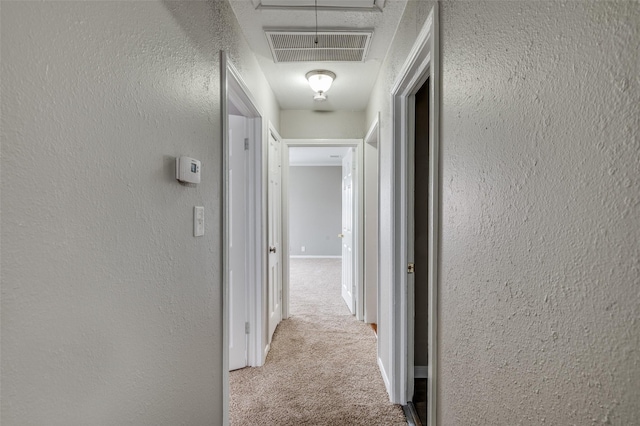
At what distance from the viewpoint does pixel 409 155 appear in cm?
200

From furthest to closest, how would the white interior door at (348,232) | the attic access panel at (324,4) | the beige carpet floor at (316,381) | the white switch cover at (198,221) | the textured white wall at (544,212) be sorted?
the white interior door at (348,232), the beige carpet floor at (316,381), the attic access panel at (324,4), the white switch cover at (198,221), the textured white wall at (544,212)

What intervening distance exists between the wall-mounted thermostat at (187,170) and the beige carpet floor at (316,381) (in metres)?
1.45

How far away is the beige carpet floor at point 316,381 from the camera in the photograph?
191 cm

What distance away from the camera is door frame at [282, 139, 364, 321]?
11.2 ft

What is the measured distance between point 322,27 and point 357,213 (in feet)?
6.59

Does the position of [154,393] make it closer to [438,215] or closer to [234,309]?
[438,215]

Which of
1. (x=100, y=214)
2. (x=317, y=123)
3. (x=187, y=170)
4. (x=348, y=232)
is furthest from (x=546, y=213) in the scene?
(x=348, y=232)

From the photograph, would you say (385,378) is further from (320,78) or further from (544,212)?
(320,78)

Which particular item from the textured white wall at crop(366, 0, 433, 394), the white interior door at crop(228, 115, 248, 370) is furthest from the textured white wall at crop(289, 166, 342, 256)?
the white interior door at crop(228, 115, 248, 370)

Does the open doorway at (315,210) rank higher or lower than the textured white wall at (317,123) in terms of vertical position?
lower

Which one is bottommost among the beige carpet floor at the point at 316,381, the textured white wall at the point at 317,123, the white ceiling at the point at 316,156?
the beige carpet floor at the point at 316,381

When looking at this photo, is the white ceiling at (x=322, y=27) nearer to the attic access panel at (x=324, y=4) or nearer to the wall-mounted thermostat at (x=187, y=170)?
the attic access panel at (x=324, y=4)

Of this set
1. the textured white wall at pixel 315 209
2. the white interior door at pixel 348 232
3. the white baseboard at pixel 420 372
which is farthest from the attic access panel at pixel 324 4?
the textured white wall at pixel 315 209

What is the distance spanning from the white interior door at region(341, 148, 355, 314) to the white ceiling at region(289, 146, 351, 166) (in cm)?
194
